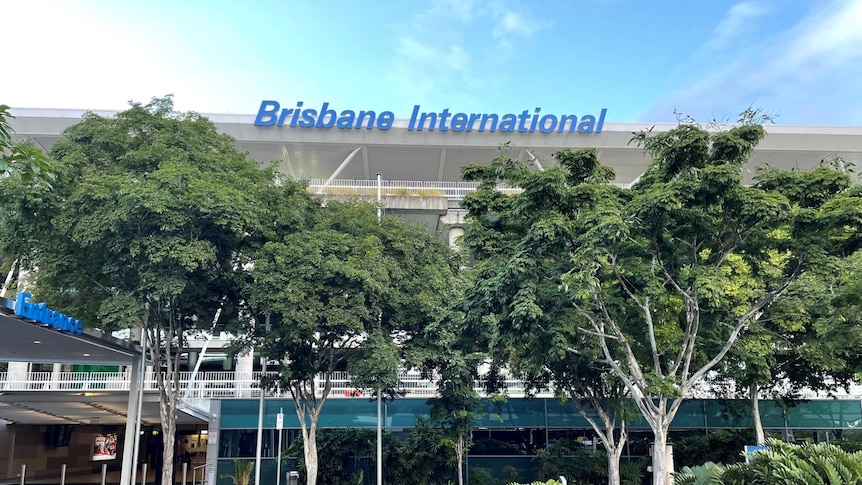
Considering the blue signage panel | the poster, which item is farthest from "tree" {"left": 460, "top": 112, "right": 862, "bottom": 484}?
the poster

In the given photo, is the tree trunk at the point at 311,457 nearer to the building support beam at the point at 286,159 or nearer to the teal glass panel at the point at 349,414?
the teal glass panel at the point at 349,414

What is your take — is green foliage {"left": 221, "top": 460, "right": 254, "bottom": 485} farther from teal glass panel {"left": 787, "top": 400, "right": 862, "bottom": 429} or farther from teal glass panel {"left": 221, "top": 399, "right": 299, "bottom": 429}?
teal glass panel {"left": 787, "top": 400, "right": 862, "bottom": 429}

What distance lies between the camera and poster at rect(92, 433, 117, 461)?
111 ft

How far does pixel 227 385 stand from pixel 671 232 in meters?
18.8

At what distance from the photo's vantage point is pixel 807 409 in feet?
85.1

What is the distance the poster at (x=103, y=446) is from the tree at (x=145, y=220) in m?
18.3

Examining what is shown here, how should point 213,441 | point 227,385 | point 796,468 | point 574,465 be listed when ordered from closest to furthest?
point 796,468, point 574,465, point 213,441, point 227,385

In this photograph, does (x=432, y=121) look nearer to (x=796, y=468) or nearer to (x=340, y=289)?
(x=340, y=289)

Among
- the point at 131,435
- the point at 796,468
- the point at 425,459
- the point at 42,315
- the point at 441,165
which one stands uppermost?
the point at 441,165

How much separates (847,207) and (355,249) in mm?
11966

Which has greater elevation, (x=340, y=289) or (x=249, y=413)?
(x=340, y=289)

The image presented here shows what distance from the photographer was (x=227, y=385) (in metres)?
25.1

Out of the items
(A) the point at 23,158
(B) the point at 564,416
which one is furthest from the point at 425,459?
(A) the point at 23,158

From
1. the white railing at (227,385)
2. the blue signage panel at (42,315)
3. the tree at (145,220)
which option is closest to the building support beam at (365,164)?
the white railing at (227,385)
